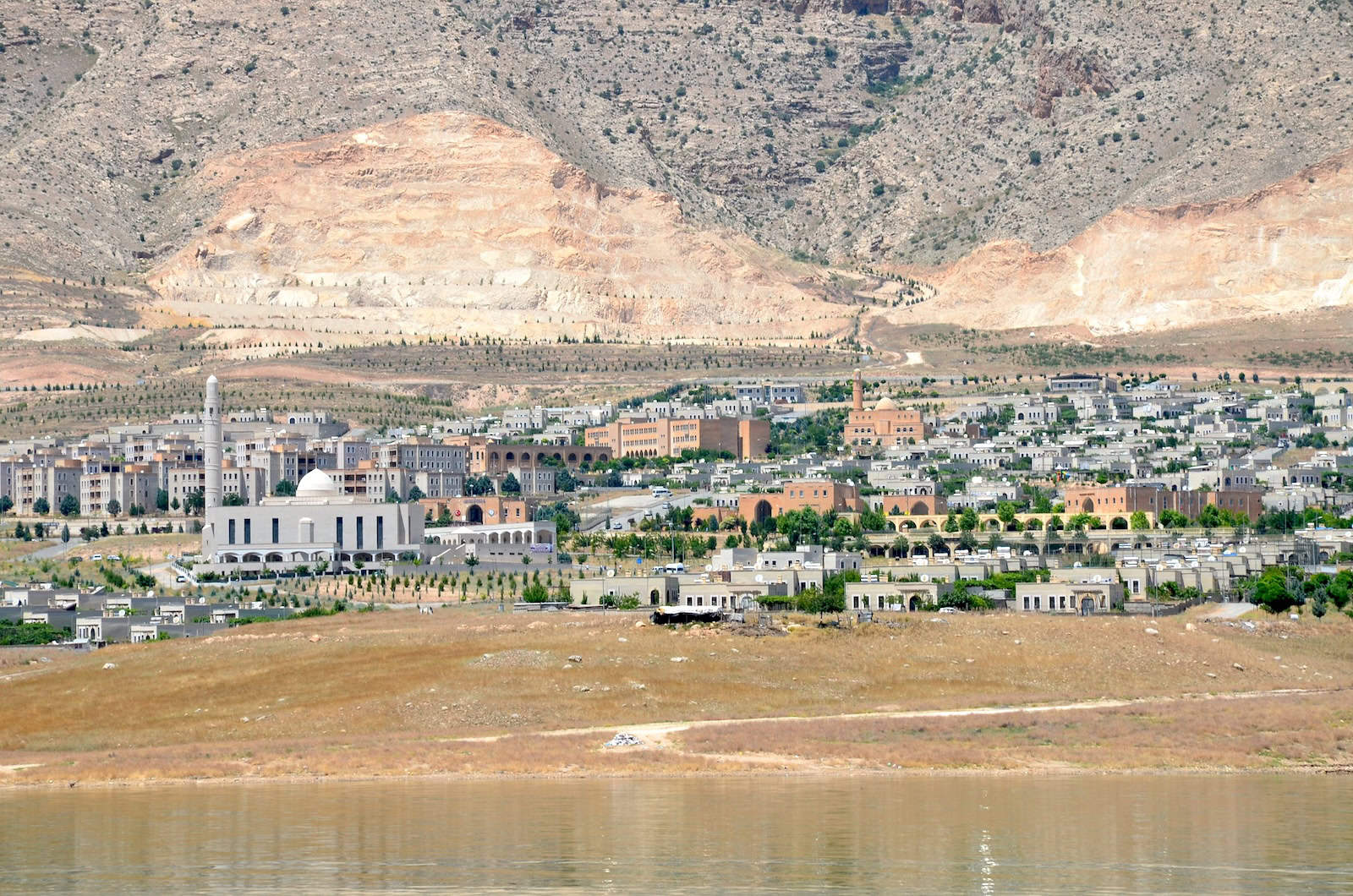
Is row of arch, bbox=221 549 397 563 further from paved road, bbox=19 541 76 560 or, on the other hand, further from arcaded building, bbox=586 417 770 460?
arcaded building, bbox=586 417 770 460

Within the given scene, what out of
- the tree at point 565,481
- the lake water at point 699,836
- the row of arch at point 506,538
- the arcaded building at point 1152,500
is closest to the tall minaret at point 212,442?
the row of arch at point 506,538

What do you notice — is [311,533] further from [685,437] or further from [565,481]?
[685,437]

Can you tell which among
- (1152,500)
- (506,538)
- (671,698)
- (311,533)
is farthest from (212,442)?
(671,698)

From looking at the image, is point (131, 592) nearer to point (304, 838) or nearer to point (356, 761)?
point (356, 761)

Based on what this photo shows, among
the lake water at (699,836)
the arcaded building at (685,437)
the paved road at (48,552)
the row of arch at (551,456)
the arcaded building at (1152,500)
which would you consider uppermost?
the arcaded building at (685,437)

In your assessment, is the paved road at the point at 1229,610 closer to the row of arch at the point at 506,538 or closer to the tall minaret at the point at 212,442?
the row of arch at the point at 506,538

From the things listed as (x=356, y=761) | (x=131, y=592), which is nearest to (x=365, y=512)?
(x=131, y=592)
